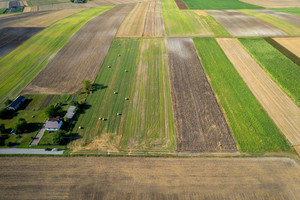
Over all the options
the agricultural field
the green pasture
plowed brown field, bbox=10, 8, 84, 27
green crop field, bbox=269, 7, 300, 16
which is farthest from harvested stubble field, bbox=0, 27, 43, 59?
green crop field, bbox=269, 7, 300, 16

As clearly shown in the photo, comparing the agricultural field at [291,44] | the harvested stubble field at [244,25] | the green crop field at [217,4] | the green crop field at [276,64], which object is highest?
the green crop field at [217,4]

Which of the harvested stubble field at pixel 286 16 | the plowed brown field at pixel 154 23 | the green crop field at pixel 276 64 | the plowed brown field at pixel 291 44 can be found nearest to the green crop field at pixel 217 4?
the harvested stubble field at pixel 286 16

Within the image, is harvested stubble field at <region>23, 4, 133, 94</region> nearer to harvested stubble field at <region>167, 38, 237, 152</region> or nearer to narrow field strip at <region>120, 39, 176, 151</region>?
narrow field strip at <region>120, 39, 176, 151</region>

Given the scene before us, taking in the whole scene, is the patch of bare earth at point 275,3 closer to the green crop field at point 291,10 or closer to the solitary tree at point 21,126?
the green crop field at point 291,10

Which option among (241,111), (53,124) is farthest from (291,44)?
(53,124)

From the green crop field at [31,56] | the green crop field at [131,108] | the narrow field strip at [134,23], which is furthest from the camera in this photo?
the narrow field strip at [134,23]

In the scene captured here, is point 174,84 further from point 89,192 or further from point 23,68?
point 23,68

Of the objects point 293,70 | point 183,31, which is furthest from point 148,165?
point 183,31
